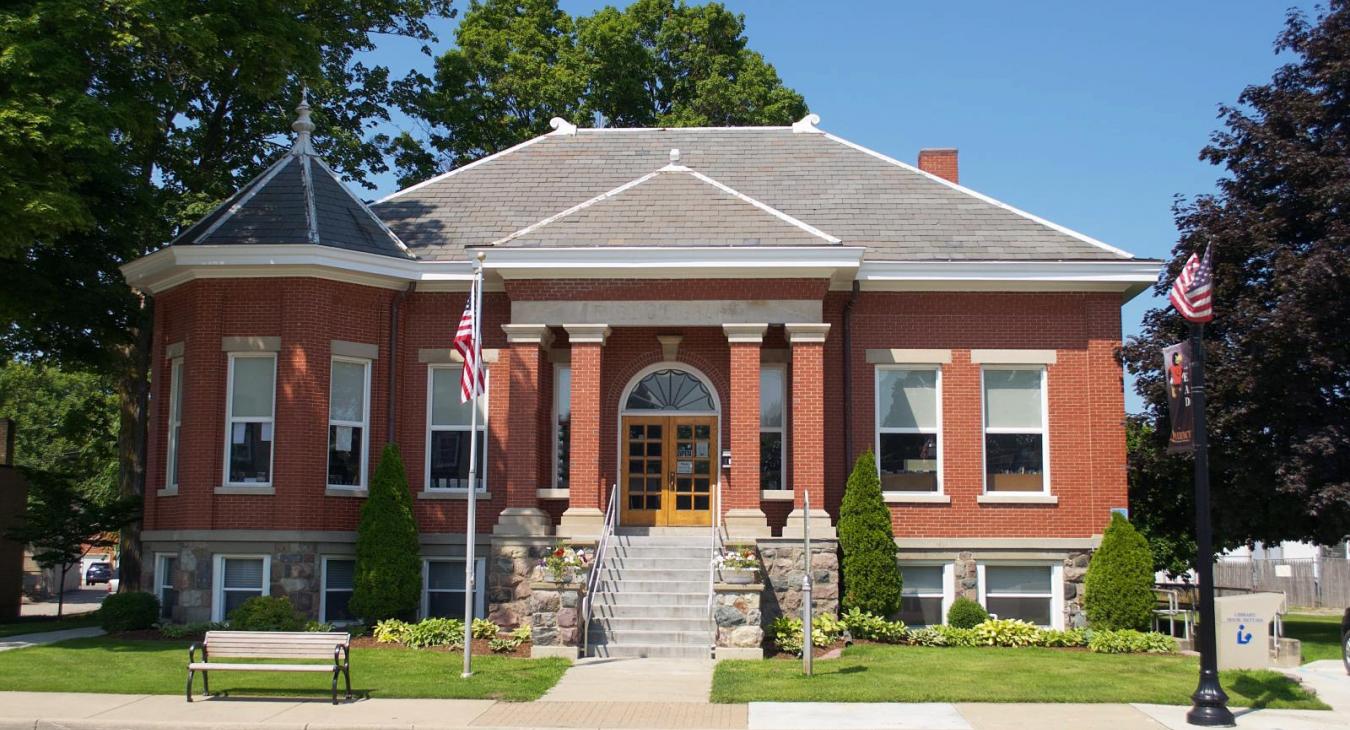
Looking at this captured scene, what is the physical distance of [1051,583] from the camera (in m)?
22.0

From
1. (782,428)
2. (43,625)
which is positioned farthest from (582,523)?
(43,625)

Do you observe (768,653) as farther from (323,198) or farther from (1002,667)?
(323,198)

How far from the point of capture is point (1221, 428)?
22.4 meters

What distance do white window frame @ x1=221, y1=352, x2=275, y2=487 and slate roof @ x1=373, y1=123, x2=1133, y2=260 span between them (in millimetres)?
3479

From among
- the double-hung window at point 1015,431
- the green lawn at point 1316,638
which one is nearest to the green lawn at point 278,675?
the double-hung window at point 1015,431

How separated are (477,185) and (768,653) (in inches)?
464

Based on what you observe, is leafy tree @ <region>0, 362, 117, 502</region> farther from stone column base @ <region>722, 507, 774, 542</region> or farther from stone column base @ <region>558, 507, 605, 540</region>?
stone column base @ <region>722, 507, 774, 542</region>

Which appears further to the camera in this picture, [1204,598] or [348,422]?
[348,422]

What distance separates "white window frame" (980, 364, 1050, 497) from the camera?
73.3 feet

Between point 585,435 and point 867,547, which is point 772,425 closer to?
point 867,547

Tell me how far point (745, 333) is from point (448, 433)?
5.80 metres

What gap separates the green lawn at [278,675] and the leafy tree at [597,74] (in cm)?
2023

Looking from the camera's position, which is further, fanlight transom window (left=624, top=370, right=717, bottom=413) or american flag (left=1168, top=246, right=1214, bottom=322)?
fanlight transom window (left=624, top=370, right=717, bottom=413)

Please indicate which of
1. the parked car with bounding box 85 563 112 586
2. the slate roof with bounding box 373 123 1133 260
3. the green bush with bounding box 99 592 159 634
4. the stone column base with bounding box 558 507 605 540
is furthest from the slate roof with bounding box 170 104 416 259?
the parked car with bounding box 85 563 112 586
